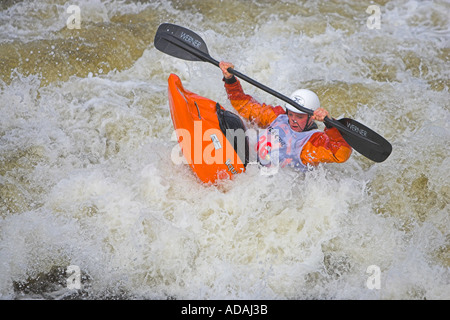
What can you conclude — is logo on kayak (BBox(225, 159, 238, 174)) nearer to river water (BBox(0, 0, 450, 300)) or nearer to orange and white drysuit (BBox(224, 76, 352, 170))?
river water (BBox(0, 0, 450, 300))

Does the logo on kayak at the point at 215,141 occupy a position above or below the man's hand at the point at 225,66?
below

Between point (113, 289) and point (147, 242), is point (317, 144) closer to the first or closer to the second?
point (147, 242)

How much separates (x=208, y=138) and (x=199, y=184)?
15.7 inches

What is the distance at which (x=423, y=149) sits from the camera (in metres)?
4.10

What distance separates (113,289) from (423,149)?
2.76m

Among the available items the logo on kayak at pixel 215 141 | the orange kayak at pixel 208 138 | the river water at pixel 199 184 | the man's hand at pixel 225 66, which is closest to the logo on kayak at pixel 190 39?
the man's hand at pixel 225 66

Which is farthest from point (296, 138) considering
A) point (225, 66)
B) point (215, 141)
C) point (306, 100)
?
point (225, 66)

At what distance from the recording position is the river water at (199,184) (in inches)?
134

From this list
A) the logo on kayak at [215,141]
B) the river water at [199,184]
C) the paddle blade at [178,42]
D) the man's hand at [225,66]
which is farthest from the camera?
the paddle blade at [178,42]

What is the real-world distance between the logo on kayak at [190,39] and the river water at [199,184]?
79 centimetres

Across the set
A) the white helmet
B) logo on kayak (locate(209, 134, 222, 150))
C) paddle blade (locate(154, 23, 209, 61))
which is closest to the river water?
logo on kayak (locate(209, 134, 222, 150))

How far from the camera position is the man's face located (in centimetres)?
372

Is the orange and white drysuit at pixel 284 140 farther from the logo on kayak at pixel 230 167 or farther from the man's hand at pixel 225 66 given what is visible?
the logo on kayak at pixel 230 167
